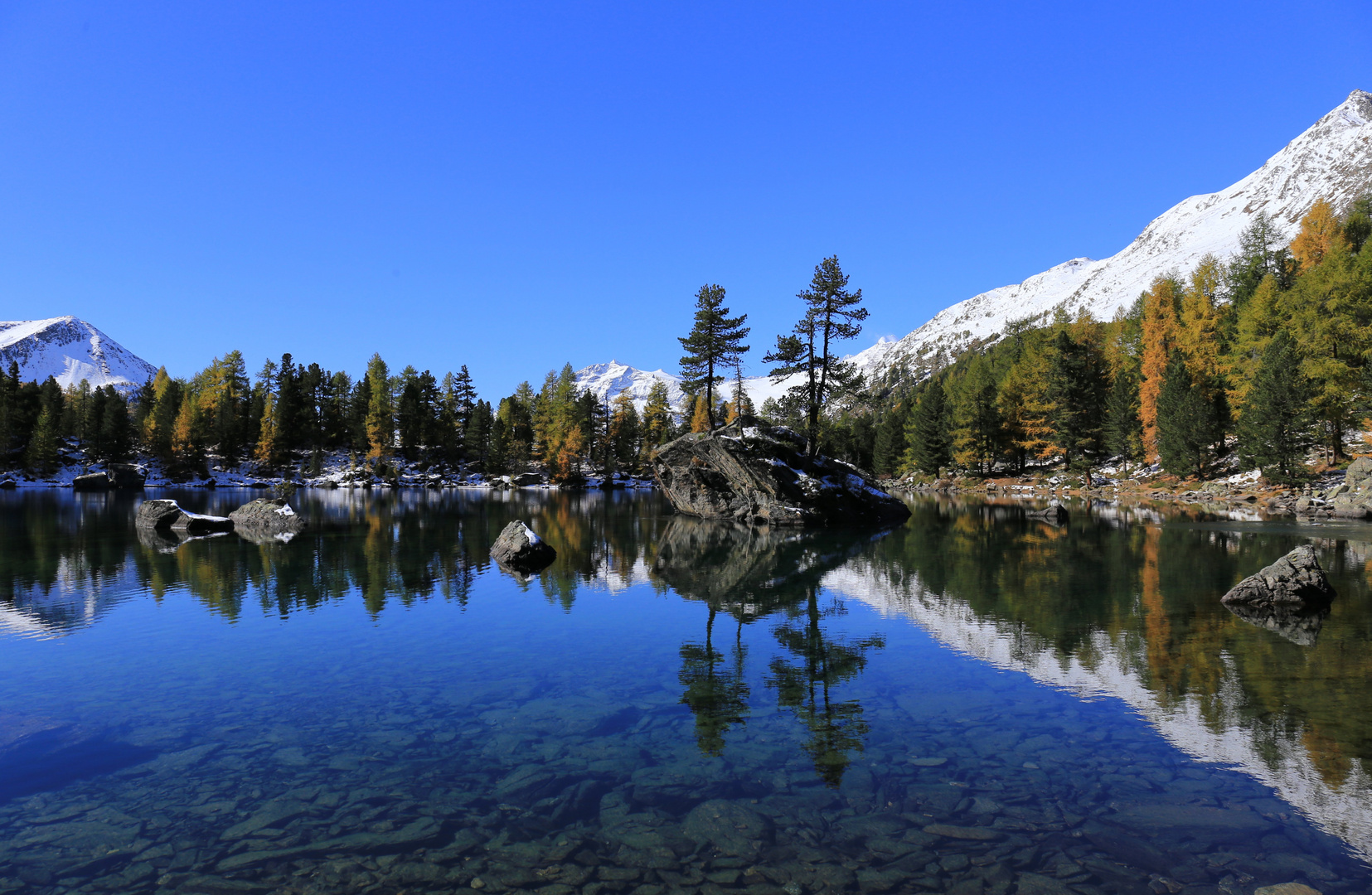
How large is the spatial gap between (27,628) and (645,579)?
55.6 feet

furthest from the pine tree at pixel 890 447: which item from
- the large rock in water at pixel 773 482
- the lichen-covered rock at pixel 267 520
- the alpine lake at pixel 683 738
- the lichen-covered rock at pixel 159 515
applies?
the lichen-covered rock at pixel 159 515

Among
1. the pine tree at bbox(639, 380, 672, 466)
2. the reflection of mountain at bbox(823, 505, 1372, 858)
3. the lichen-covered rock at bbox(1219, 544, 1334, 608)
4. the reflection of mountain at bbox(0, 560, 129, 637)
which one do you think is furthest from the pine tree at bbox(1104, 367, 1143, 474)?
the reflection of mountain at bbox(0, 560, 129, 637)

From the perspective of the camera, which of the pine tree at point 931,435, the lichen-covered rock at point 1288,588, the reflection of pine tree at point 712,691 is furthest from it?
the pine tree at point 931,435

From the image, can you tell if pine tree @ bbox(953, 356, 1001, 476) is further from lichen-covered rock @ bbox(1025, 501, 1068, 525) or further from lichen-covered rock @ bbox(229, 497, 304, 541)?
lichen-covered rock @ bbox(229, 497, 304, 541)

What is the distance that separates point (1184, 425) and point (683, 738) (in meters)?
67.0

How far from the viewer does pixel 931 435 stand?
96188mm

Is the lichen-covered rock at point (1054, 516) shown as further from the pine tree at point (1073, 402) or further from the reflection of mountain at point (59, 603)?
the reflection of mountain at point (59, 603)

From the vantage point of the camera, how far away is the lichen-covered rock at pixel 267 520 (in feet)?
124

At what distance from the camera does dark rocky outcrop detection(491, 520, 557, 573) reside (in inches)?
1078

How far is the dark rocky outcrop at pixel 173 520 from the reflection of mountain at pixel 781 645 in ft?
85.4

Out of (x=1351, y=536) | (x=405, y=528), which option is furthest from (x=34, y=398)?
(x=1351, y=536)

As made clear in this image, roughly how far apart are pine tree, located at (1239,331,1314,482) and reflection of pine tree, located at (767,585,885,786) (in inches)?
1924

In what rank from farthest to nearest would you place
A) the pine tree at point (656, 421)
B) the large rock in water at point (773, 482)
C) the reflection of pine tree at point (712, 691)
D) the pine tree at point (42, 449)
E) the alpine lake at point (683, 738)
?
1. the pine tree at point (656, 421)
2. the pine tree at point (42, 449)
3. the large rock in water at point (773, 482)
4. the reflection of pine tree at point (712, 691)
5. the alpine lake at point (683, 738)

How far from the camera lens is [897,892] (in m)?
6.03
